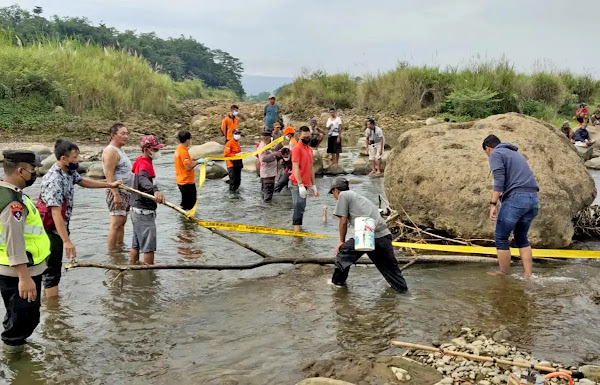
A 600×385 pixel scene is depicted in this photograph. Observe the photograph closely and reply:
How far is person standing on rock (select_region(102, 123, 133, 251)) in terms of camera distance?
7.40m

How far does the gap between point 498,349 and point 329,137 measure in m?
12.3

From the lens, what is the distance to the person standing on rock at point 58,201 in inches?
231

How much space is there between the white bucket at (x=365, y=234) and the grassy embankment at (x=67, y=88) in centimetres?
1962

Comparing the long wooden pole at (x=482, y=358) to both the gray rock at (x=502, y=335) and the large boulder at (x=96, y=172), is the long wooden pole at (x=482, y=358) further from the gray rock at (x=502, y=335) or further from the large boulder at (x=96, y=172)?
the large boulder at (x=96, y=172)

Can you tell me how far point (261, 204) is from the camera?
12289 mm

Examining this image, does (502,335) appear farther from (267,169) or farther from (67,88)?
(67,88)

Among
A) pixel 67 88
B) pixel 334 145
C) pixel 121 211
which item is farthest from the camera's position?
pixel 67 88

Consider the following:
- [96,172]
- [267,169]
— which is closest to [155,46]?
[96,172]

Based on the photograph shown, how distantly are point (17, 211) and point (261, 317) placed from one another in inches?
107

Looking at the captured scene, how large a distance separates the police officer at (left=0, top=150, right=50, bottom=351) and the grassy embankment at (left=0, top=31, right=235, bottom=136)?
64.7 feet

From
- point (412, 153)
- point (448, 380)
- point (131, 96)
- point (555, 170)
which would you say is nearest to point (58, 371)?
point (448, 380)

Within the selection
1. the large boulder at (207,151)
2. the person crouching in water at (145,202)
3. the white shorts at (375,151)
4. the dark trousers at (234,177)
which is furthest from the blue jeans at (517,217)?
the large boulder at (207,151)

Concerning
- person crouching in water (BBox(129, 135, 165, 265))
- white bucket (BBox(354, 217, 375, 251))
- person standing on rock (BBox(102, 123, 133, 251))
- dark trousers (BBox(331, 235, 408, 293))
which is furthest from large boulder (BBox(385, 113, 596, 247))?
person standing on rock (BBox(102, 123, 133, 251))

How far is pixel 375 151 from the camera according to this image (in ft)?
53.1
